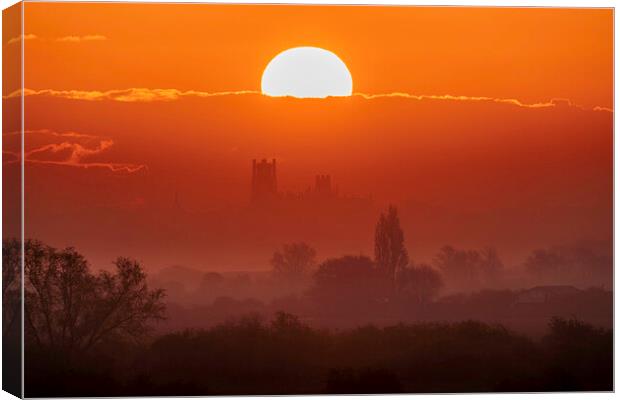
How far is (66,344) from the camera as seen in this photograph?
12234mm

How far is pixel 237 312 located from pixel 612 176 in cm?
332

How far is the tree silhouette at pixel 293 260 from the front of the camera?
12.4 m

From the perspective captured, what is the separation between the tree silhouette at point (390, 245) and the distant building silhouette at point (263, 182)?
0.91 meters

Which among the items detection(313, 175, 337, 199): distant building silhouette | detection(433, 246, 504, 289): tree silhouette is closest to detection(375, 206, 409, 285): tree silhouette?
detection(433, 246, 504, 289): tree silhouette

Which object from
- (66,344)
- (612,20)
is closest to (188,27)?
(66,344)

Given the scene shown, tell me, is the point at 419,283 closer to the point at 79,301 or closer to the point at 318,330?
the point at 318,330

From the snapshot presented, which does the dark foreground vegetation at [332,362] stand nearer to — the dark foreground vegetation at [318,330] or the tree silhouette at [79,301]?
the dark foreground vegetation at [318,330]

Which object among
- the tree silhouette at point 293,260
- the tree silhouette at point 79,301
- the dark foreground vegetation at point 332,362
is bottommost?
the dark foreground vegetation at point 332,362

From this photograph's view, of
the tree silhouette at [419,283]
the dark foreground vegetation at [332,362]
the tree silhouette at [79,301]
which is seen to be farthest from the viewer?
the tree silhouette at [419,283]

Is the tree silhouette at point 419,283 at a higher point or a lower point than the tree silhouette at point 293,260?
lower

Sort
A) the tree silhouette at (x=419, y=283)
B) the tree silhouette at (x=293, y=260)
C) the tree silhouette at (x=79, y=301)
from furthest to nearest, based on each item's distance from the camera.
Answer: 1. the tree silhouette at (x=419, y=283)
2. the tree silhouette at (x=293, y=260)
3. the tree silhouette at (x=79, y=301)

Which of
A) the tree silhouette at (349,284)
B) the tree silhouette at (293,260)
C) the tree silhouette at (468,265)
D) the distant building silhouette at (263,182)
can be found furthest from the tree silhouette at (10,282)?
the tree silhouette at (468,265)

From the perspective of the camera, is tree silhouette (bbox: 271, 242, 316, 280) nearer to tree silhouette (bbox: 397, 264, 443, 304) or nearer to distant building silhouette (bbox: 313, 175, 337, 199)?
distant building silhouette (bbox: 313, 175, 337, 199)

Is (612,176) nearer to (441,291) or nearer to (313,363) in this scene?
(441,291)
